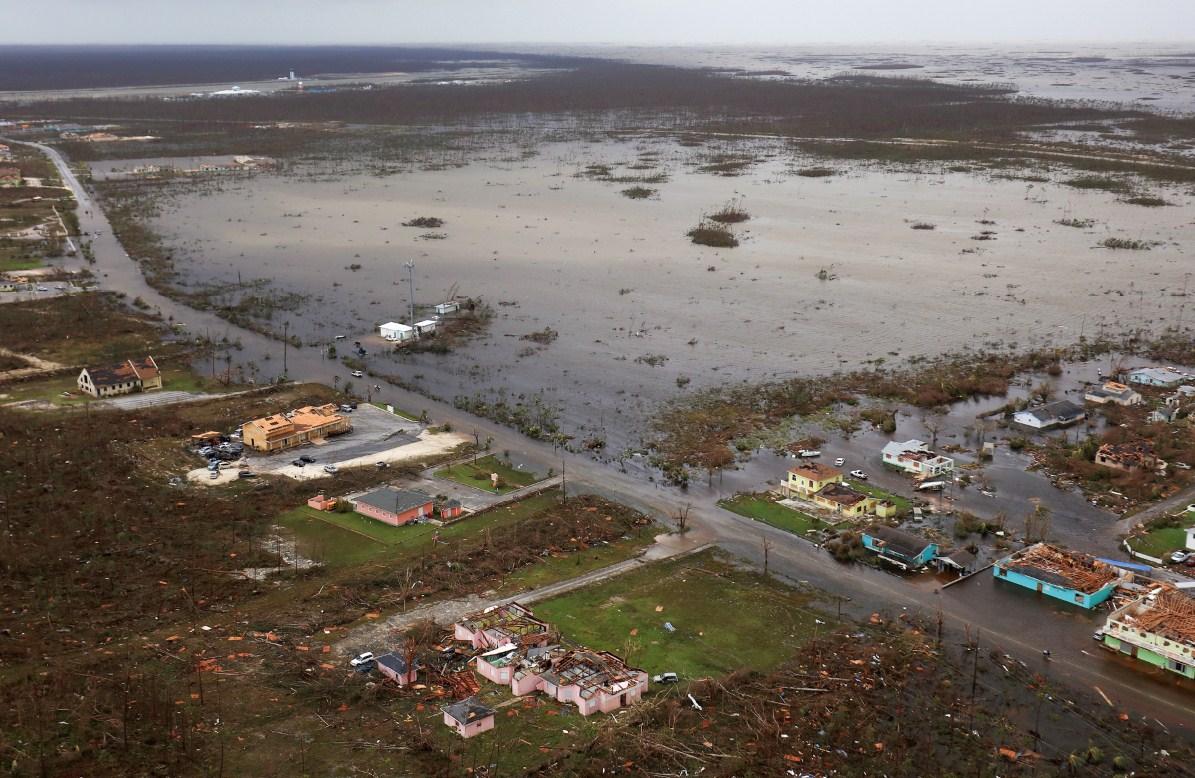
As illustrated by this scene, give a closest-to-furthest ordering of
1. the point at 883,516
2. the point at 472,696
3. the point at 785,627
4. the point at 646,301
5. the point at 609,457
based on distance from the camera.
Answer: the point at 472,696 → the point at 785,627 → the point at 883,516 → the point at 609,457 → the point at 646,301

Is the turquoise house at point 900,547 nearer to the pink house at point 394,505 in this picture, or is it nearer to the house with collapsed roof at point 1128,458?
the house with collapsed roof at point 1128,458

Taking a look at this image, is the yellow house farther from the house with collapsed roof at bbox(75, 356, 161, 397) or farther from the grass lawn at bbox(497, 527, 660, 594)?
the house with collapsed roof at bbox(75, 356, 161, 397)

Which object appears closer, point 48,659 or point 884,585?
point 48,659

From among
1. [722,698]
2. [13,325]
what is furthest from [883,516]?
[13,325]

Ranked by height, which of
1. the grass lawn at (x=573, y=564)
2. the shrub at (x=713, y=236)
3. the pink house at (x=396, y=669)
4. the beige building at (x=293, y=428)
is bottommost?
the grass lawn at (x=573, y=564)

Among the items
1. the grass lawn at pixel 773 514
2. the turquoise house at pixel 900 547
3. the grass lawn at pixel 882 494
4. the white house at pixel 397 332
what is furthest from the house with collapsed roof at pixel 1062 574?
the white house at pixel 397 332

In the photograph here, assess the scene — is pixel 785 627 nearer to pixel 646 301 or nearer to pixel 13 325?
pixel 646 301

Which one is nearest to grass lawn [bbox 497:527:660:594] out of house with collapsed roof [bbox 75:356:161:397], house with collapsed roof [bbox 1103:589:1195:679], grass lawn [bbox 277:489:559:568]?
grass lawn [bbox 277:489:559:568]
